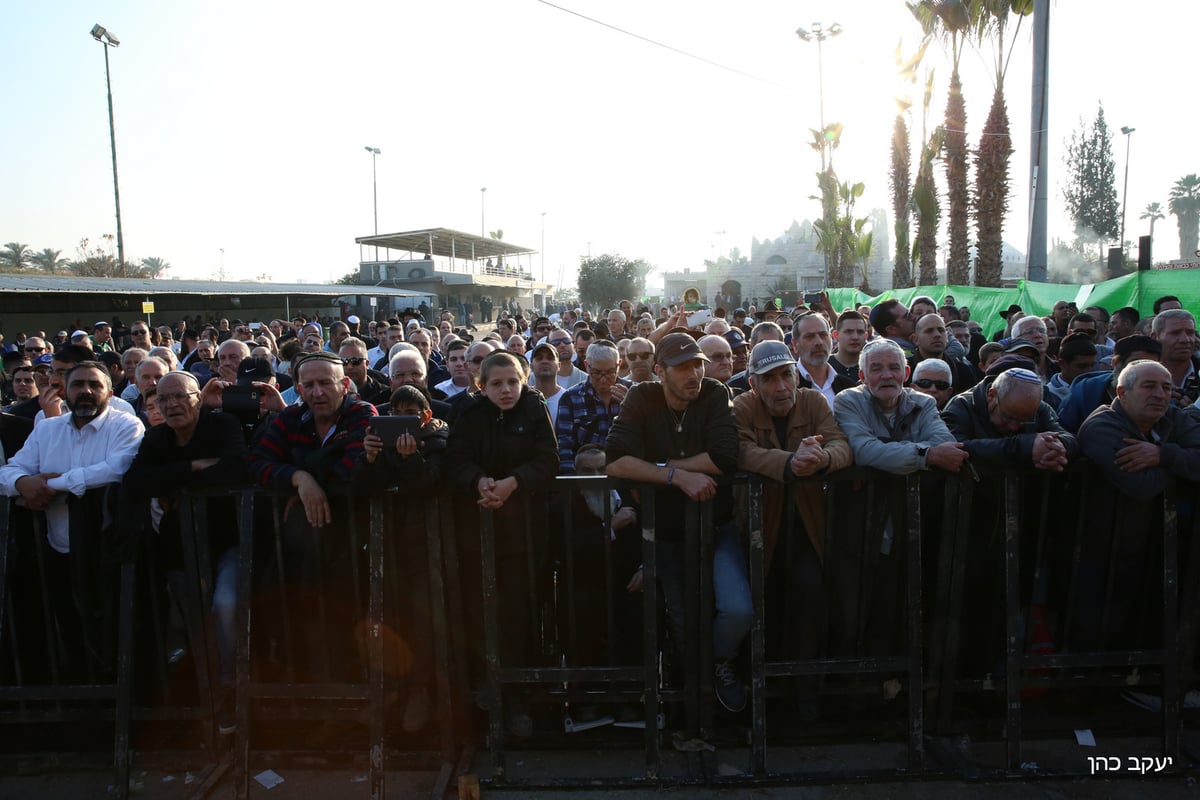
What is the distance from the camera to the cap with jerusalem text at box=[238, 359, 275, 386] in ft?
18.1

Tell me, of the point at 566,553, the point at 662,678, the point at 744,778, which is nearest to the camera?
the point at 744,778

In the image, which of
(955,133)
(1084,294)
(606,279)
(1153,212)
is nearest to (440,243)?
(606,279)

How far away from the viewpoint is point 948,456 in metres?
3.40

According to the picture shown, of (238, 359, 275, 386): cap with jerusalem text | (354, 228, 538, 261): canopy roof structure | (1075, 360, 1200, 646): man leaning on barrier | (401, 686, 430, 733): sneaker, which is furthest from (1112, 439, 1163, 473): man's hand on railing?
(354, 228, 538, 261): canopy roof structure

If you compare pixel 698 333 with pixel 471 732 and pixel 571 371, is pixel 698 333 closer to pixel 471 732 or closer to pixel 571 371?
pixel 571 371

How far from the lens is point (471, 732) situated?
379cm

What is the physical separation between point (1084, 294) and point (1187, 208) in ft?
373

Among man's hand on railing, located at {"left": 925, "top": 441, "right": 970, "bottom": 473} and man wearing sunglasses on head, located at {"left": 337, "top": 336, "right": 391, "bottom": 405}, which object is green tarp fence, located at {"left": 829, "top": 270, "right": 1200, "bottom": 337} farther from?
man wearing sunglasses on head, located at {"left": 337, "top": 336, "right": 391, "bottom": 405}

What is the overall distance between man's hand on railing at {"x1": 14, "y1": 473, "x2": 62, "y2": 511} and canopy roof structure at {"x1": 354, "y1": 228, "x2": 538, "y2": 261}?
4745 centimetres

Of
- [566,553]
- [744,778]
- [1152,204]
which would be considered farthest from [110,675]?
[1152,204]

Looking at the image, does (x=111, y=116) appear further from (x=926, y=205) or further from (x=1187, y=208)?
(x=1187, y=208)

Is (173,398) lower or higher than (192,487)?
higher

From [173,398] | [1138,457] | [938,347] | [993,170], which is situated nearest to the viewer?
[1138,457]

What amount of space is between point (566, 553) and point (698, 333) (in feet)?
12.1
